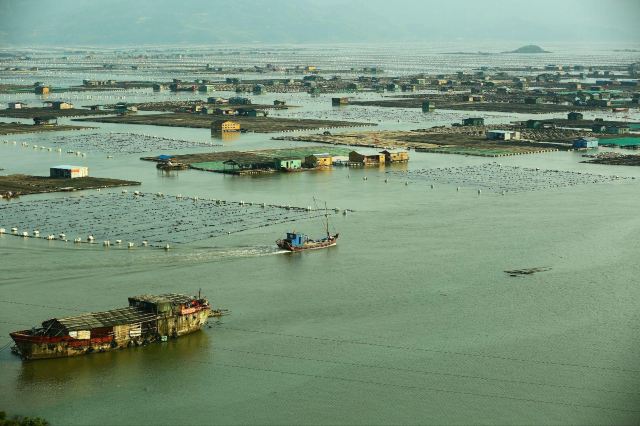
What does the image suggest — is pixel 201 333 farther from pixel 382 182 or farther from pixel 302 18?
pixel 302 18

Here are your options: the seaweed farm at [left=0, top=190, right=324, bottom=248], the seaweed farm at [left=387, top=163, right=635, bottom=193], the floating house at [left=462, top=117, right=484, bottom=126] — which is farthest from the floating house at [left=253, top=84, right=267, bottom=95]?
the seaweed farm at [left=0, top=190, right=324, bottom=248]

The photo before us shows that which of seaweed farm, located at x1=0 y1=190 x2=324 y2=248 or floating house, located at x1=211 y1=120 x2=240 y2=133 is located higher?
floating house, located at x1=211 y1=120 x2=240 y2=133

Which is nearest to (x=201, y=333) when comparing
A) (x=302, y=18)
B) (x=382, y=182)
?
(x=382, y=182)

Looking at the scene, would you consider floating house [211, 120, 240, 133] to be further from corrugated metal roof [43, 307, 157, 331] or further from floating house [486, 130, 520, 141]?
corrugated metal roof [43, 307, 157, 331]

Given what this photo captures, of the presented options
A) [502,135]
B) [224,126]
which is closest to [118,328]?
[502,135]

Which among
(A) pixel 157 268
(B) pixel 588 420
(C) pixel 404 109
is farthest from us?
(C) pixel 404 109

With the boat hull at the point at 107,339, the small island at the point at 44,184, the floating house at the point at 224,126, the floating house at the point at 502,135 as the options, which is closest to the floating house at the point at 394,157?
the floating house at the point at 502,135
